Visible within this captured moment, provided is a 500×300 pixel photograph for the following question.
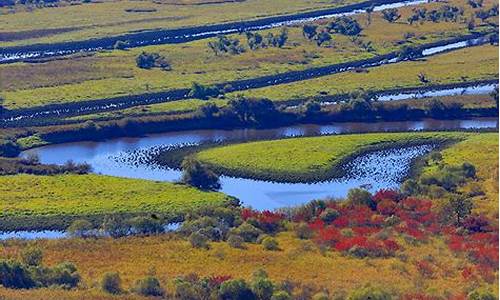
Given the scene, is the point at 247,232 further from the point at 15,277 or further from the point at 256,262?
the point at 15,277

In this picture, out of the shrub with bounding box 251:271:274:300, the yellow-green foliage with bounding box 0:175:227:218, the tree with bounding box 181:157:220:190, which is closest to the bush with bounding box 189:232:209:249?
the yellow-green foliage with bounding box 0:175:227:218

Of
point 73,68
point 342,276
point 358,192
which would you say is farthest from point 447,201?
point 73,68

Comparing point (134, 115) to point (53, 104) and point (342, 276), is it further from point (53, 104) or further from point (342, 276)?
point (342, 276)

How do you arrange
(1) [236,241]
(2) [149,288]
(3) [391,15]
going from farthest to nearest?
(3) [391,15] < (1) [236,241] < (2) [149,288]

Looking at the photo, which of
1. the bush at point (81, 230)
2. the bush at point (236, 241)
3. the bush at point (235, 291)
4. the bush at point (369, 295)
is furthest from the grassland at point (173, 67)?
the bush at point (369, 295)

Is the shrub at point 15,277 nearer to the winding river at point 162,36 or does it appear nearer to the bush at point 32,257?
the bush at point 32,257

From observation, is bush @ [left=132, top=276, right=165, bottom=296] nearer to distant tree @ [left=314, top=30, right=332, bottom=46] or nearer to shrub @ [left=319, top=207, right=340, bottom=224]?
shrub @ [left=319, top=207, right=340, bottom=224]

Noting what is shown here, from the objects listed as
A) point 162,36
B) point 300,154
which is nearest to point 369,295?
point 300,154
